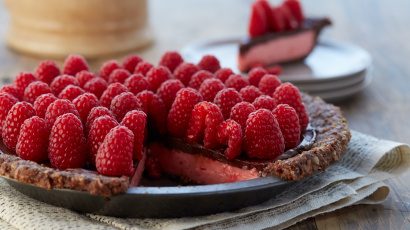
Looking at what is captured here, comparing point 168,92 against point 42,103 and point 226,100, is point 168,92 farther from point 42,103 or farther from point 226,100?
point 42,103

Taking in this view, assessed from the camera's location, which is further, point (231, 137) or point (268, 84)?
point (268, 84)

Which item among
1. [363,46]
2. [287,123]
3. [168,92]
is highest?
[168,92]

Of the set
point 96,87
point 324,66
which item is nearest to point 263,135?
point 96,87

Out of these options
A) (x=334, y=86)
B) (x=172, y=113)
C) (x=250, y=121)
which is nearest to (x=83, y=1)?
(x=334, y=86)

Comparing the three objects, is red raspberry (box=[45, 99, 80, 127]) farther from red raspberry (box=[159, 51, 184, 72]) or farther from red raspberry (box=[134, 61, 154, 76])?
red raspberry (box=[159, 51, 184, 72])

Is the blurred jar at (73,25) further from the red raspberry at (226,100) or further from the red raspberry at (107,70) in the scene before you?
the red raspberry at (226,100)

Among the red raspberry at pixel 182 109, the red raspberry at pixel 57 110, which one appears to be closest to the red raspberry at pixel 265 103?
the red raspberry at pixel 182 109

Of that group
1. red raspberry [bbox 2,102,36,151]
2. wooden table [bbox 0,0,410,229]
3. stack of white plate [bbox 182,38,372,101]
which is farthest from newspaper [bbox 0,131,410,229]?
stack of white plate [bbox 182,38,372,101]
